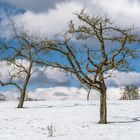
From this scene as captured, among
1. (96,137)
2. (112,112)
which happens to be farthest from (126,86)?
(96,137)

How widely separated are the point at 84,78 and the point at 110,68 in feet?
6.59

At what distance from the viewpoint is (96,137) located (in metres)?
21.9

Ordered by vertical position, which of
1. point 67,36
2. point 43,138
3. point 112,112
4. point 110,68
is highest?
point 67,36

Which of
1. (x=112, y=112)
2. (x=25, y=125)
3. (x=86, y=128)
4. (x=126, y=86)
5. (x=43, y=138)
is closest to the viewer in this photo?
(x=43, y=138)

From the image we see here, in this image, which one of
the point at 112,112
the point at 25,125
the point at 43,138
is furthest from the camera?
the point at 112,112

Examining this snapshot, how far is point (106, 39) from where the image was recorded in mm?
29953

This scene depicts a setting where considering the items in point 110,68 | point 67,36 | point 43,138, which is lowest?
point 43,138

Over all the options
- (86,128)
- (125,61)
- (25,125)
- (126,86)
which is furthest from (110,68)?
(126,86)

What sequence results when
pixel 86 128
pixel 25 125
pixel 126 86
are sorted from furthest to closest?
pixel 126 86
pixel 25 125
pixel 86 128

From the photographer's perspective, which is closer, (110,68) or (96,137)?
(96,137)

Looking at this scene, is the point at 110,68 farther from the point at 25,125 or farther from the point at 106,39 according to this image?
the point at 25,125

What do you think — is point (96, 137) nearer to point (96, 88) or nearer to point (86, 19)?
point (96, 88)

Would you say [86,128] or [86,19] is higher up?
[86,19]

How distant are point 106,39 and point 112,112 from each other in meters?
11.4
